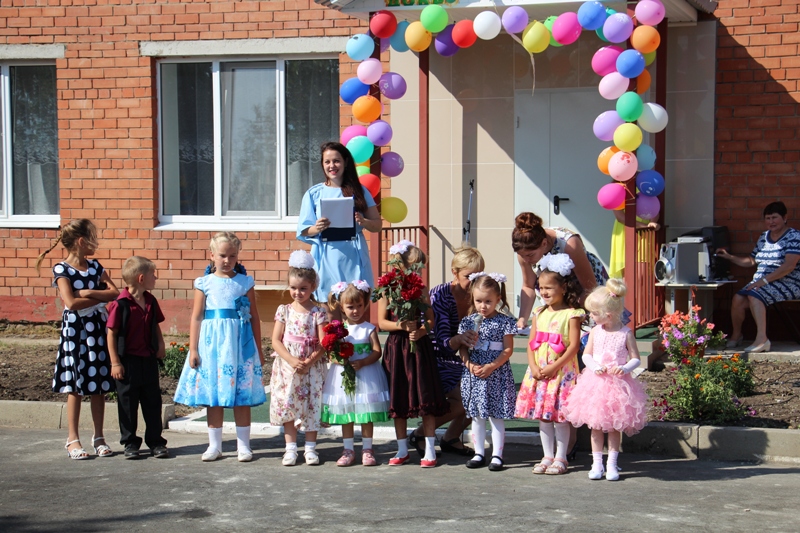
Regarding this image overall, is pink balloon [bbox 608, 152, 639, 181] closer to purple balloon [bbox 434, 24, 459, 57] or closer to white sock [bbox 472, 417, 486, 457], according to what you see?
purple balloon [bbox 434, 24, 459, 57]

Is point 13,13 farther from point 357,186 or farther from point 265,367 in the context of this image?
point 357,186

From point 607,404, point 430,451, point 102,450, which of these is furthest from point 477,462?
point 102,450

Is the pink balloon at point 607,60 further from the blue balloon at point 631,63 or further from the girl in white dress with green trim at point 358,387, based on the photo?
the girl in white dress with green trim at point 358,387

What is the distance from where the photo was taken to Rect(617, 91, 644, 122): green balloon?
8336 mm

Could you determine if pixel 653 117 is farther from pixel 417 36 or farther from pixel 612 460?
pixel 612 460

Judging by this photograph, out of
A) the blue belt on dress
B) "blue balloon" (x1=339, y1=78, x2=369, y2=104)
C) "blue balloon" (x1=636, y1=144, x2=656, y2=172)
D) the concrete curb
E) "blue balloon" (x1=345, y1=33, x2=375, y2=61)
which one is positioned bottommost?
the concrete curb

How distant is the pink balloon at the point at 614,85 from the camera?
840 cm

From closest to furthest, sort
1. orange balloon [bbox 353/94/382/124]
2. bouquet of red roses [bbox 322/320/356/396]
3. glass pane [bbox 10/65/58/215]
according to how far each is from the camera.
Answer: bouquet of red roses [bbox 322/320/356/396]
orange balloon [bbox 353/94/382/124]
glass pane [bbox 10/65/58/215]

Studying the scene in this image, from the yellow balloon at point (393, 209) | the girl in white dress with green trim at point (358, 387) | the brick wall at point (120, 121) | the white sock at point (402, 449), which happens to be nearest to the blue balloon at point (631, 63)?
the yellow balloon at point (393, 209)

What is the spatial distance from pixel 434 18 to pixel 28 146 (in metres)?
5.58

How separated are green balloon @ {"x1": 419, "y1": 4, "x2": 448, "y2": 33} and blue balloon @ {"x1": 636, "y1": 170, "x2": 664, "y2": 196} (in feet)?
7.29

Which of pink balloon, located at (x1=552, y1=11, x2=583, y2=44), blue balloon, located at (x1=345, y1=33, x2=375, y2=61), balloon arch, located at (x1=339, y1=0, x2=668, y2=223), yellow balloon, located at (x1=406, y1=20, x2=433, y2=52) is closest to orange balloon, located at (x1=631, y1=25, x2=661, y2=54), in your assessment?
balloon arch, located at (x1=339, y1=0, x2=668, y2=223)

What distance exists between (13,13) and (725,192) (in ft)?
26.8

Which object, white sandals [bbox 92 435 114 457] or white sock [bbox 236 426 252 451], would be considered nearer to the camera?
white sock [bbox 236 426 252 451]
